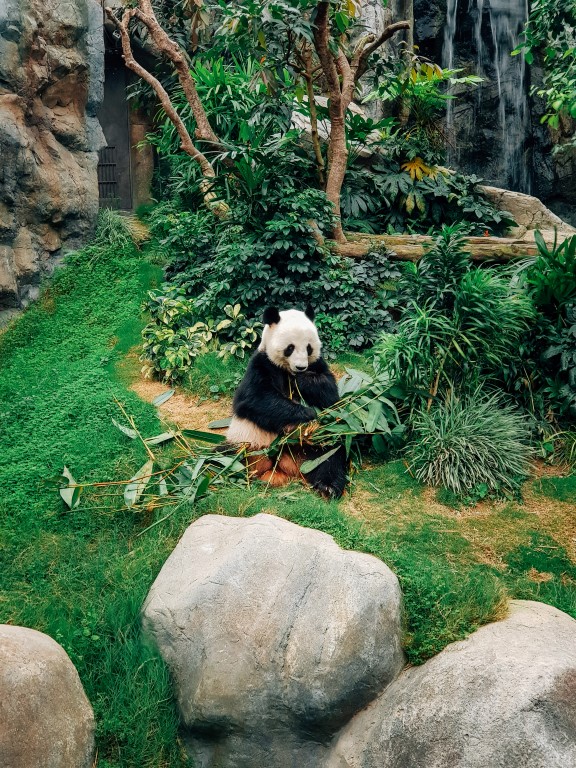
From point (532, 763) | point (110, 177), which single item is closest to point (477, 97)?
point (110, 177)

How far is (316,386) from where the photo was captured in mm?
6141

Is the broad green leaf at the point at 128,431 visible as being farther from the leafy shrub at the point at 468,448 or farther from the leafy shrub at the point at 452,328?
the leafy shrub at the point at 468,448

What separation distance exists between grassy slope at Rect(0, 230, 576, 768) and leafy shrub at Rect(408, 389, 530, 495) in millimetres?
213

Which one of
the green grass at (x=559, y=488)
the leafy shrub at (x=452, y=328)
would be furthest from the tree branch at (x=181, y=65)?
the green grass at (x=559, y=488)

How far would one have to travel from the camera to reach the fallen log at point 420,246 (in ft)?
27.1

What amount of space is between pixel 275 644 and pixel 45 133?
25.5 feet

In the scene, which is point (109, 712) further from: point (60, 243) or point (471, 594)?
point (60, 243)

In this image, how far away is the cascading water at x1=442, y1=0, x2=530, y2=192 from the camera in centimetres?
1434

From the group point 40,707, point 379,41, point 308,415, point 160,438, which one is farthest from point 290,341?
point 379,41

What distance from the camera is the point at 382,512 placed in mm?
5785

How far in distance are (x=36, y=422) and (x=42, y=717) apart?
139 inches

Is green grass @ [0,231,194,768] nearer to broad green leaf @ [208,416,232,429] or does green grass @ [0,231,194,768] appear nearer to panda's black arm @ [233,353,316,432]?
broad green leaf @ [208,416,232,429]

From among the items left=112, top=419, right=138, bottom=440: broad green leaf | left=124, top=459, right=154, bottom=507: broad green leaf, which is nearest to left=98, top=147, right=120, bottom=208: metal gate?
left=112, top=419, right=138, bottom=440: broad green leaf

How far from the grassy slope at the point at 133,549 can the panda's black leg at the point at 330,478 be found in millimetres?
126
